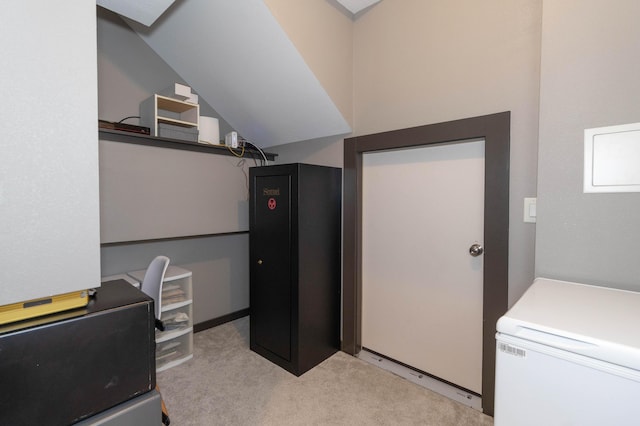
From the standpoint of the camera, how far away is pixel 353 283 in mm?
2582

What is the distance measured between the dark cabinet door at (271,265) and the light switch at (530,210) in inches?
60.2

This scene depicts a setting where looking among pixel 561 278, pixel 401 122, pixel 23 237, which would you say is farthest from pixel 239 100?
pixel 561 278

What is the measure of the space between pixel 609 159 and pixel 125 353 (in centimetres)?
204

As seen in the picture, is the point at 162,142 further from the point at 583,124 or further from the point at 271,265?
the point at 583,124

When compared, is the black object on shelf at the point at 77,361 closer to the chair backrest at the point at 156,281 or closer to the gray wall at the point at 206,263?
the chair backrest at the point at 156,281

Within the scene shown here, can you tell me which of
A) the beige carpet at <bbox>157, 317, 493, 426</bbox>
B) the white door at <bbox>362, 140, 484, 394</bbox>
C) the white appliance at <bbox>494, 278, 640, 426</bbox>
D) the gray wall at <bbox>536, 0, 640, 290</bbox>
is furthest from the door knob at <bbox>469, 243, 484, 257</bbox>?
the beige carpet at <bbox>157, 317, 493, 426</bbox>

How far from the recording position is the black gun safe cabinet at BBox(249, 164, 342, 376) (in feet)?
7.56

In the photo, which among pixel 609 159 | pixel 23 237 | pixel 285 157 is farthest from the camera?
pixel 285 157

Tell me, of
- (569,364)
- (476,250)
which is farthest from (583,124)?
(569,364)

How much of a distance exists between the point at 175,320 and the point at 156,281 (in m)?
0.65

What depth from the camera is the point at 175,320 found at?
2.44 meters

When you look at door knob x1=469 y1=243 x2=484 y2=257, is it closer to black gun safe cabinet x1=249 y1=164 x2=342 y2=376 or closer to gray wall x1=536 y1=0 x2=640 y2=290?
gray wall x1=536 y1=0 x2=640 y2=290

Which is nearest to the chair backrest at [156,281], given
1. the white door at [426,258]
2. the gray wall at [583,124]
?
the white door at [426,258]

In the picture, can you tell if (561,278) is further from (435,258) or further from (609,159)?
(435,258)
